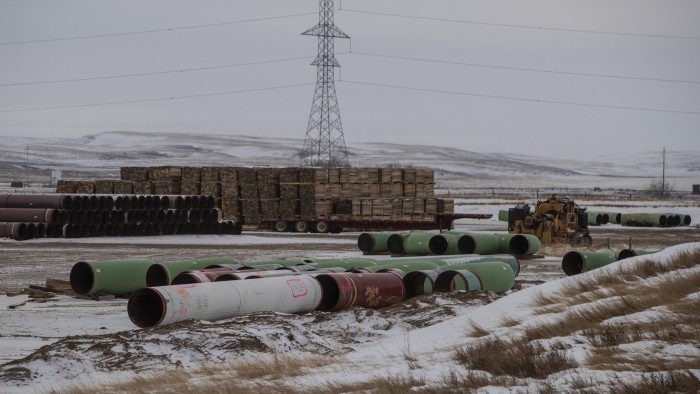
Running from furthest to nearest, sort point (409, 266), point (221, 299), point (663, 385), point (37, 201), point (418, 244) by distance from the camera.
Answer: point (37, 201) → point (418, 244) → point (409, 266) → point (221, 299) → point (663, 385)

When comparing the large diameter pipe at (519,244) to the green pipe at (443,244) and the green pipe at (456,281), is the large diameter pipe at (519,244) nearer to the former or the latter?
the green pipe at (443,244)

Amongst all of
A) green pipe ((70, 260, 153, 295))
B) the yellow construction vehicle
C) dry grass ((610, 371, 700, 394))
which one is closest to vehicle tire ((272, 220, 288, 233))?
the yellow construction vehicle

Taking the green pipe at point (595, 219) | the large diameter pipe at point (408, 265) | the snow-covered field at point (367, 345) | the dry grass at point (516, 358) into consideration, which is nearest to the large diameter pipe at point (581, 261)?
the snow-covered field at point (367, 345)

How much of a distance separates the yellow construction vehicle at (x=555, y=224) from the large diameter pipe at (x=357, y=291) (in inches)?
556

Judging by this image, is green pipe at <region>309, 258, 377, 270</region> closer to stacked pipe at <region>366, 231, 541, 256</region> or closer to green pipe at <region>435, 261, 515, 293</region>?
green pipe at <region>435, 261, 515, 293</region>

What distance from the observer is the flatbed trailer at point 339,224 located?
37.6 m

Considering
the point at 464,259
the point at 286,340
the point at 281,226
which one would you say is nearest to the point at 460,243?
the point at 464,259

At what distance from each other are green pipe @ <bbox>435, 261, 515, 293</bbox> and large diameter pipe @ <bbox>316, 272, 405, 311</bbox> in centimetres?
162

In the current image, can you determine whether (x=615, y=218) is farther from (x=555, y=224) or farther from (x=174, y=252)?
(x=174, y=252)

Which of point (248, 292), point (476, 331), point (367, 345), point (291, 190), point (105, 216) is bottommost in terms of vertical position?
point (367, 345)

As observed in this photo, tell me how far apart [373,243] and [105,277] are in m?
11.5

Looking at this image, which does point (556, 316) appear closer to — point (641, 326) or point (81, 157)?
point (641, 326)

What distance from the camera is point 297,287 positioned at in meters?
14.1

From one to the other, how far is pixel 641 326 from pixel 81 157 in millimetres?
198999
